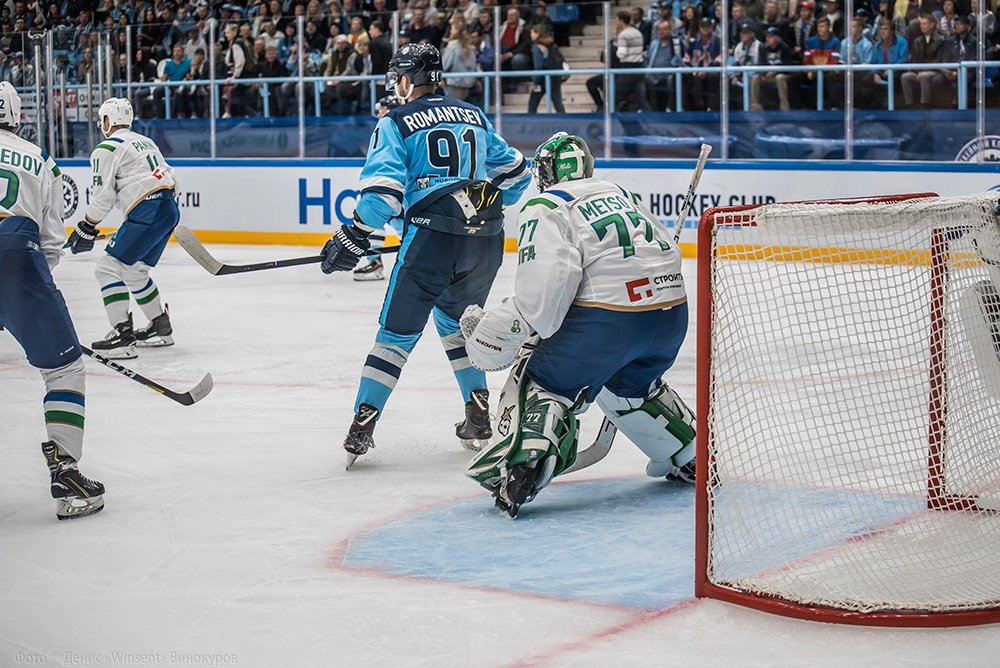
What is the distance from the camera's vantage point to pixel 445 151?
3986mm

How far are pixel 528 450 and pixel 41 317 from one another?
134 cm

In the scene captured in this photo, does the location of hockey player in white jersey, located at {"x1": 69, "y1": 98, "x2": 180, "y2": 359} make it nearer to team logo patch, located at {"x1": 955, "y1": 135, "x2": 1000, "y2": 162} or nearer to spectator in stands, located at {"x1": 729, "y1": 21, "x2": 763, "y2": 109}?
spectator in stands, located at {"x1": 729, "y1": 21, "x2": 763, "y2": 109}

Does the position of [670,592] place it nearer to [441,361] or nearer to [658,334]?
[658,334]

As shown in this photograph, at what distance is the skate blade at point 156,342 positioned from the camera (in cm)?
644

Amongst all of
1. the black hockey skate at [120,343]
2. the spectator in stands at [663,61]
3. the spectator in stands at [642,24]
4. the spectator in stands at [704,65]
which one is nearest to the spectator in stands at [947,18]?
the spectator in stands at [704,65]

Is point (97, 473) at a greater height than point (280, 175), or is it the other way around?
point (280, 175)

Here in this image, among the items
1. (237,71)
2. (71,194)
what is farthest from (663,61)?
(71,194)

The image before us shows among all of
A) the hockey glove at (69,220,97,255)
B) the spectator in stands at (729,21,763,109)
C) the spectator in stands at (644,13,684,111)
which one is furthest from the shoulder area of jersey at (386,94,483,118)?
the spectator in stands at (644,13,684,111)

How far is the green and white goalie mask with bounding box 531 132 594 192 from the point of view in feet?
11.0

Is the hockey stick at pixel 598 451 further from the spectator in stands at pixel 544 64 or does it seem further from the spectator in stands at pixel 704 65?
the spectator in stands at pixel 544 64

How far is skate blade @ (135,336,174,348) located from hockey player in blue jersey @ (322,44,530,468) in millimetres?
2651

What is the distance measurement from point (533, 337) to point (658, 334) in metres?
0.38

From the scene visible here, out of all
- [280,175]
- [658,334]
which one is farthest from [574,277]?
[280,175]

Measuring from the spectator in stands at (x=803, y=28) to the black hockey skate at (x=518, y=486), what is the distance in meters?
6.89
